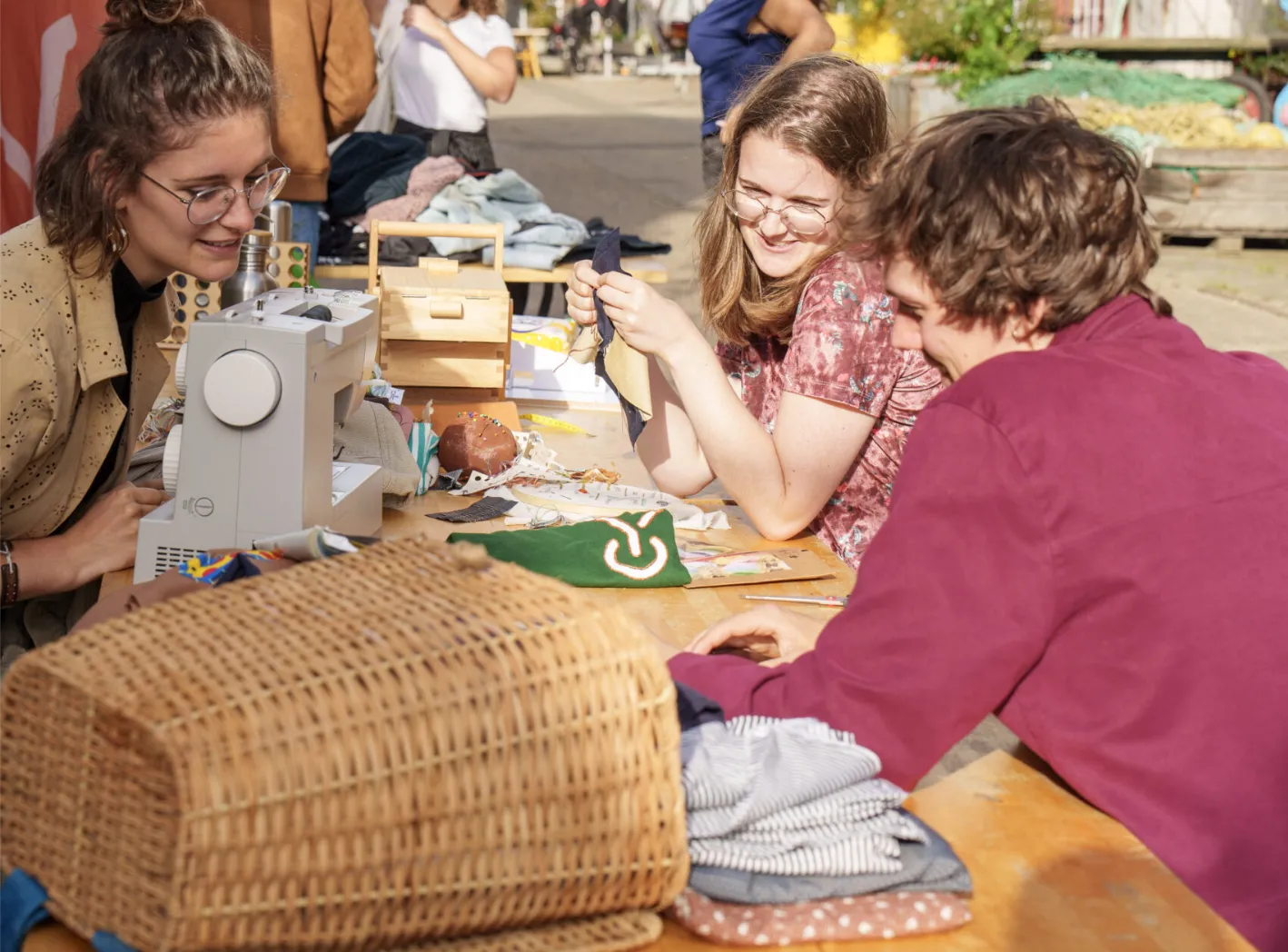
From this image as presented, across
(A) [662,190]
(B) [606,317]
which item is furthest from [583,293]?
(A) [662,190]

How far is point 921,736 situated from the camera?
1.29 metres

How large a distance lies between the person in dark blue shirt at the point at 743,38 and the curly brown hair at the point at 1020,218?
11.6 ft

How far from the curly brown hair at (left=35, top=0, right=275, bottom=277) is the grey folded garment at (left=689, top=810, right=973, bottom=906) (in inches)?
56.5

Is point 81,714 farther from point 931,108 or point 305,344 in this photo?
point 931,108

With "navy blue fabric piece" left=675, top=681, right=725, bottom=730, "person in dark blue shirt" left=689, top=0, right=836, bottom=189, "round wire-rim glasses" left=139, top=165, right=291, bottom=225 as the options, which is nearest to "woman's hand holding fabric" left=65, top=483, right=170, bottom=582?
"round wire-rim glasses" left=139, top=165, right=291, bottom=225

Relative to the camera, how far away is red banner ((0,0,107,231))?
3.13 m

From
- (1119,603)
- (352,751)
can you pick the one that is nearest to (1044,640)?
(1119,603)

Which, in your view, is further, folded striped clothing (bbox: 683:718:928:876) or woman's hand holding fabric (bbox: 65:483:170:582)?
woman's hand holding fabric (bbox: 65:483:170:582)

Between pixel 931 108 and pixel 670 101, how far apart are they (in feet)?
30.0

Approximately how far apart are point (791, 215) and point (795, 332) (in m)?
0.22

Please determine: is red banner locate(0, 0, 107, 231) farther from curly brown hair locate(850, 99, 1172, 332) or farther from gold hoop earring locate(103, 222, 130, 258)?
curly brown hair locate(850, 99, 1172, 332)

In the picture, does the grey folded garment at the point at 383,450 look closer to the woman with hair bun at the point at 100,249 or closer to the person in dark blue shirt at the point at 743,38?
the woman with hair bun at the point at 100,249

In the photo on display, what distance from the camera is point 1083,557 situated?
1264 mm

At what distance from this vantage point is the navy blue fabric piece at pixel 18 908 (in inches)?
43.0
